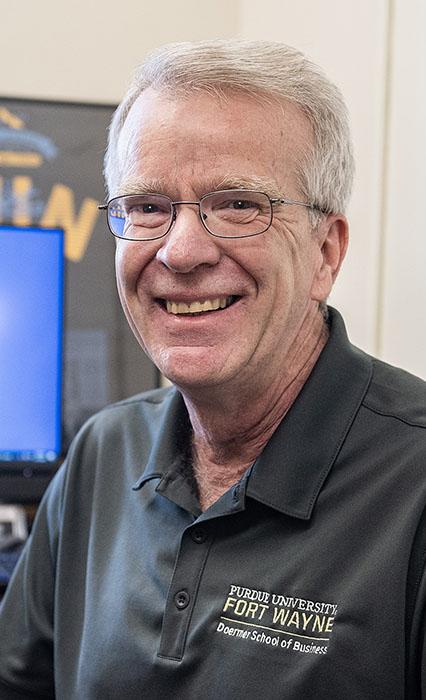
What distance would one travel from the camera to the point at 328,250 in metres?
1.28

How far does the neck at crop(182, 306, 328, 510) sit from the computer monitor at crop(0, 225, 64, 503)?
0.95 meters

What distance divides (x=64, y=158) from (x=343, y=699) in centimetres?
184

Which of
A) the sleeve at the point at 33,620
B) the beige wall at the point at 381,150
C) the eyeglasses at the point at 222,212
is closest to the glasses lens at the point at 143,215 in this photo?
the eyeglasses at the point at 222,212

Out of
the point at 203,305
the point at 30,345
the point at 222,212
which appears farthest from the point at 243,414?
the point at 30,345

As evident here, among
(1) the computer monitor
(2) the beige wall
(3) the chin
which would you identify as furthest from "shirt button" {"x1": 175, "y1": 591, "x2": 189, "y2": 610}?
(1) the computer monitor

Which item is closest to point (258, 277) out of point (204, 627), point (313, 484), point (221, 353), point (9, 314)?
point (221, 353)

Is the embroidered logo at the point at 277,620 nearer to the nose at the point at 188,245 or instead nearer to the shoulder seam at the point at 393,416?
the shoulder seam at the point at 393,416

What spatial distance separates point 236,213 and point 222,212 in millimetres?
16

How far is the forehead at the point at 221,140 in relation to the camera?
1.15 meters

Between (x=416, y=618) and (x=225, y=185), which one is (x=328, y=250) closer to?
(x=225, y=185)

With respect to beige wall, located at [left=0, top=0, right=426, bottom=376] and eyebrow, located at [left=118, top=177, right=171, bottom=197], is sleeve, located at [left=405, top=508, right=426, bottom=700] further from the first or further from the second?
beige wall, located at [left=0, top=0, right=426, bottom=376]

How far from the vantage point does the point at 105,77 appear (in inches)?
104

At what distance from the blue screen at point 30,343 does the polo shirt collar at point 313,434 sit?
1078 mm

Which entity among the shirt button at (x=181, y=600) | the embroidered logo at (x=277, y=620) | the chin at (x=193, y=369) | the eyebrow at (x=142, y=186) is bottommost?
the shirt button at (x=181, y=600)
